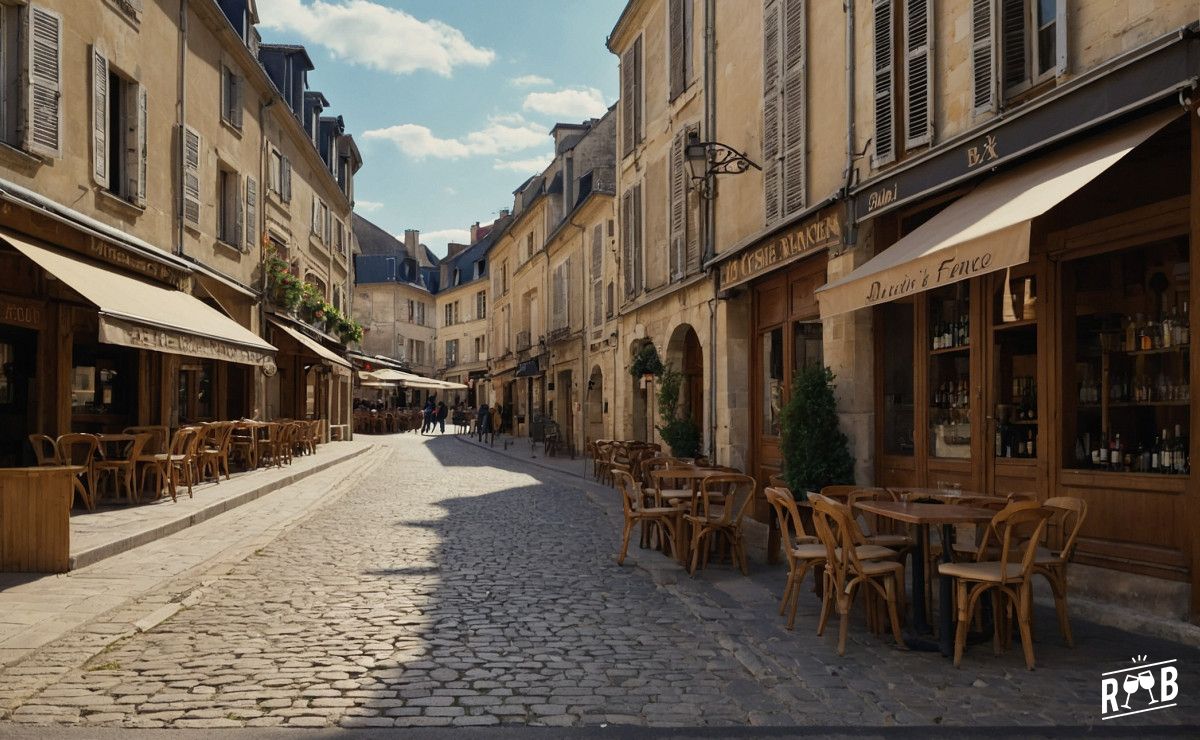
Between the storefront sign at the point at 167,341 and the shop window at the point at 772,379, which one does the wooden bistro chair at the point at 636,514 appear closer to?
the shop window at the point at 772,379

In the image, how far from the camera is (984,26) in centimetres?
680

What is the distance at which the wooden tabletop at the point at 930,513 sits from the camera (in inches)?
186

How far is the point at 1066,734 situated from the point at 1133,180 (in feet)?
12.7

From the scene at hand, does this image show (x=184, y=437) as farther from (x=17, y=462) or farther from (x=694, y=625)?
(x=694, y=625)

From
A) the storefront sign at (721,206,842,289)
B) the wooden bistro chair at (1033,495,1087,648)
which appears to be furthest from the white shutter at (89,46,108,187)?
the wooden bistro chair at (1033,495,1087,648)

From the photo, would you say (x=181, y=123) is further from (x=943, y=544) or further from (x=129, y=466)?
(x=943, y=544)

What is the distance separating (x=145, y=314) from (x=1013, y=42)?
8205mm

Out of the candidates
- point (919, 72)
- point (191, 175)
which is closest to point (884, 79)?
point (919, 72)

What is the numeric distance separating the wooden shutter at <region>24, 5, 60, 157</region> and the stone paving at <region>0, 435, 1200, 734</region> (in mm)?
5446

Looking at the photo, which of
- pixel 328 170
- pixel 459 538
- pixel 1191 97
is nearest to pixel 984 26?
Result: pixel 1191 97

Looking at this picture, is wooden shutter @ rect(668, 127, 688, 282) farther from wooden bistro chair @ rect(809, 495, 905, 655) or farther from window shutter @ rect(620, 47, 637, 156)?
wooden bistro chair @ rect(809, 495, 905, 655)

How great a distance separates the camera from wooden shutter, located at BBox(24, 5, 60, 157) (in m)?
9.52

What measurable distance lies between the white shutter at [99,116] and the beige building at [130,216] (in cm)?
2

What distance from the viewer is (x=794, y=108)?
33.1ft
